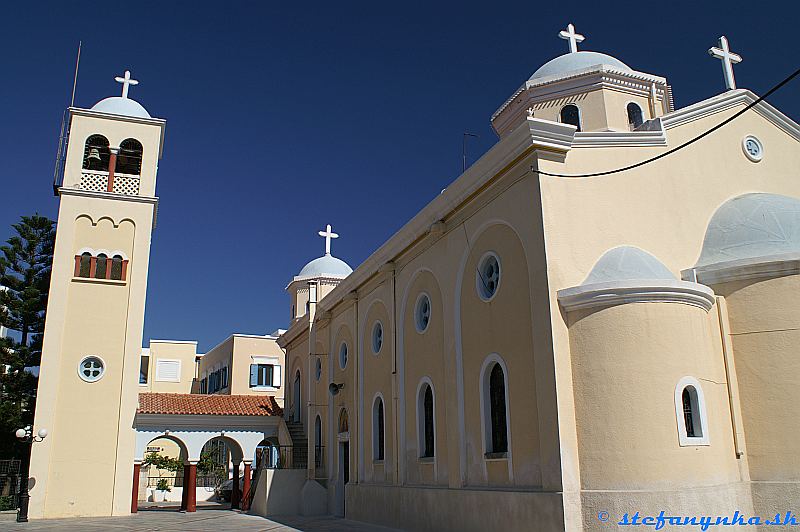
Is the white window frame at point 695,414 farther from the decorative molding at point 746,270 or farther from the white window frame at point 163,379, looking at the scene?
the white window frame at point 163,379

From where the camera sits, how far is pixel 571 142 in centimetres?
1182

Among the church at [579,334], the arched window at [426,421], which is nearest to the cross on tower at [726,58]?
the church at [579,334]

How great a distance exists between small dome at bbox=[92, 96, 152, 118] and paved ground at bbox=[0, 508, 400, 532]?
12.9m

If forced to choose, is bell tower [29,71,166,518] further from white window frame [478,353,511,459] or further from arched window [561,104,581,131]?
arched window [561,104,581,131]

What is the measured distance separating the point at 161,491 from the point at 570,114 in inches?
1005

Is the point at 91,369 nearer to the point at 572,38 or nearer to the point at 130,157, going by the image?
the point at 130,157

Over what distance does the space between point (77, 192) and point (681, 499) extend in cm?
1969

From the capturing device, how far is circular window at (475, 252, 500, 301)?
1298 centimetres

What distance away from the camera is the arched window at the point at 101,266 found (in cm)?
2238

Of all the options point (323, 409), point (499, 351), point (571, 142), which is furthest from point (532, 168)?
point (323, 409)

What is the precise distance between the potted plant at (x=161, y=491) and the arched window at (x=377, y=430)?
58.8 feet

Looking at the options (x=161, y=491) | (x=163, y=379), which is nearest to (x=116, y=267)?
(x=161, y=491)

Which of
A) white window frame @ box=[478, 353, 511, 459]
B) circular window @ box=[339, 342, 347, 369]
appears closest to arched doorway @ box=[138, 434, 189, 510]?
circular window @ box=[339, 342, 347, 369]

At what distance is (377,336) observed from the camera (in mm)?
19031
